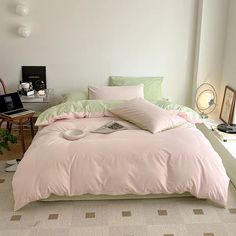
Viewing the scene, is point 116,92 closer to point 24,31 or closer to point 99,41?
point 99,41

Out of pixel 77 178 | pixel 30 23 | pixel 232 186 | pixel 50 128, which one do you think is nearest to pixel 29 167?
pixel 77 178

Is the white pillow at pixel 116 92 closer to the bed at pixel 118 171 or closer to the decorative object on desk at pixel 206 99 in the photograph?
the decorative object on desk at pixel 206 99

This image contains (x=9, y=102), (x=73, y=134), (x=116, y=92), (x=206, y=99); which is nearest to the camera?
(x=73, y=134)

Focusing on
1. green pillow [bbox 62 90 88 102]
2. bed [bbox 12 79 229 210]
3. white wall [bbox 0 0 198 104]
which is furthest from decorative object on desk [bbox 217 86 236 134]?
green pillow [bbox 62 90 88 102]

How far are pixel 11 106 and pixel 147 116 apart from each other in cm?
156

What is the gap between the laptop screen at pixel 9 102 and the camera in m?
3.58

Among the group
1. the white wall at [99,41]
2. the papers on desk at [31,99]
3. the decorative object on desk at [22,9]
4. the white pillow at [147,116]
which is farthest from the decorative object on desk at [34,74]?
the white pillow at [147,116]

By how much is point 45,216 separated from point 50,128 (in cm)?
85

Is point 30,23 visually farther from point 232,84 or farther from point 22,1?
point 232,84

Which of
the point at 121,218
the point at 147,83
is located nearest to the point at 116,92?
the point at 147,83

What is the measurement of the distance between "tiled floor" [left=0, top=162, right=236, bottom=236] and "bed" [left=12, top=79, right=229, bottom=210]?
82mm

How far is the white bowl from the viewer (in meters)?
2.80

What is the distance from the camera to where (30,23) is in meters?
4.00

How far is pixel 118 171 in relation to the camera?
2.56 metres
